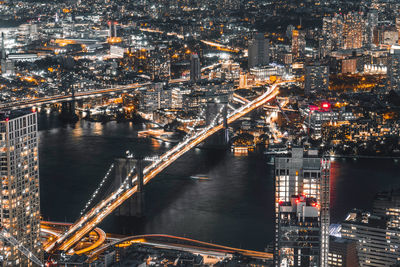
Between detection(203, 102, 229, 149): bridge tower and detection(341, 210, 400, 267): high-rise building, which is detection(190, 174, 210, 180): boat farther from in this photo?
detection(341, 210, 400, 267): high-rise building

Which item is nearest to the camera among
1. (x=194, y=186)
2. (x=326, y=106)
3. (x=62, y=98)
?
(x=194, y=186)

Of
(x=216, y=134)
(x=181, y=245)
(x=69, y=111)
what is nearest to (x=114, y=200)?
(x=181, y=245)

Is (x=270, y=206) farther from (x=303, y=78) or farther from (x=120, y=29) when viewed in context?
(x=120, y=29)

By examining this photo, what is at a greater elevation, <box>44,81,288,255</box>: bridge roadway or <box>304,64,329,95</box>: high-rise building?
<box>304,64,329,95</box>: high-rise building

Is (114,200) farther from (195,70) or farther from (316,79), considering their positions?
(316,79)

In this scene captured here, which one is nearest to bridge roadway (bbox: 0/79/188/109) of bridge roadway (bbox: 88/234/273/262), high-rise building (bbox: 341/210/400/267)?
bridge roadway (bbox: 88/234/273/262)

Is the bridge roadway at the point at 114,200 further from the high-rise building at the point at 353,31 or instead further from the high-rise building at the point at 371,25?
the high-rise building at the point at 371,25
